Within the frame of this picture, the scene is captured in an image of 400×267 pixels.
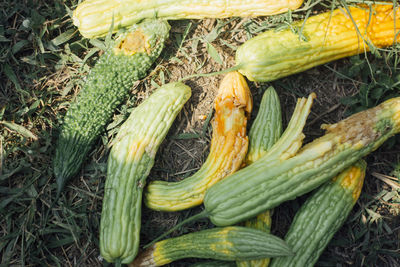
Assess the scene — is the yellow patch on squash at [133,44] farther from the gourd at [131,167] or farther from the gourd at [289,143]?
the gourd at [289,143]

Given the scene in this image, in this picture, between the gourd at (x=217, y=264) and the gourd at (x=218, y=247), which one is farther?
the gourd at (x=217, y=264)

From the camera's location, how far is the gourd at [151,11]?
3.14 metres

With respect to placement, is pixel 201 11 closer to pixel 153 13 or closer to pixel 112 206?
pixel 153 13

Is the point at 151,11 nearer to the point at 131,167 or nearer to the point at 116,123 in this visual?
the point at 116,123

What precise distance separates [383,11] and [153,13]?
190 centimetres

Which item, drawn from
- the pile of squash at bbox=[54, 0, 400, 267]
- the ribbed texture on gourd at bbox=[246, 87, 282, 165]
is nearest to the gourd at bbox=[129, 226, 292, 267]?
the pile of squash at bbox=[54, 0, 400, 267]

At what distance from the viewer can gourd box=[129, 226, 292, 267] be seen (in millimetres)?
2732

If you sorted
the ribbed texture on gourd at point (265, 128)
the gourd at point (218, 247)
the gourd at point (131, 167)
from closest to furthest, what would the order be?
the gourd at point (218, 247), the gourd at point (131, 167), the ribbed texture on gourd at point (265, 128)

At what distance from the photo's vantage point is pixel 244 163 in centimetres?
311

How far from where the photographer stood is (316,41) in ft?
10.3

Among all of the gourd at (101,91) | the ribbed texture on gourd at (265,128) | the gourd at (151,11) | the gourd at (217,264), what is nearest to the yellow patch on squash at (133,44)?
the gourd at (101,91)

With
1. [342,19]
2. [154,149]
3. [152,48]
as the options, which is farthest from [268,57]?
[154,149]

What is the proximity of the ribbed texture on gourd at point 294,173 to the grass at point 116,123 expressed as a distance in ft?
1.37

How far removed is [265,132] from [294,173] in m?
0.46
